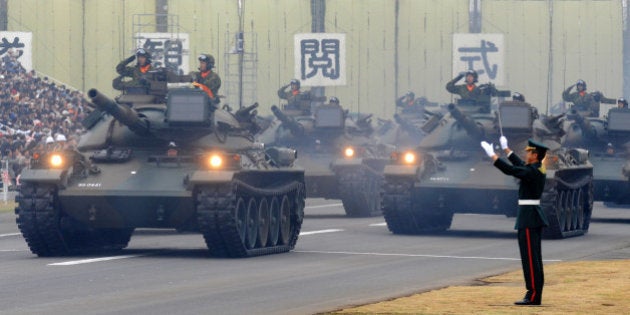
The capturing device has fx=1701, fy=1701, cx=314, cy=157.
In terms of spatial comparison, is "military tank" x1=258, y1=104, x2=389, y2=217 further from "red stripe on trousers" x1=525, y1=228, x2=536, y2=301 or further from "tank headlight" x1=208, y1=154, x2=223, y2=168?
"red stripe on trousers" x1=525, y1=228, x2=536, y2=301

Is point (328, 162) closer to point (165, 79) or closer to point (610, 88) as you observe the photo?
point (165, 79)

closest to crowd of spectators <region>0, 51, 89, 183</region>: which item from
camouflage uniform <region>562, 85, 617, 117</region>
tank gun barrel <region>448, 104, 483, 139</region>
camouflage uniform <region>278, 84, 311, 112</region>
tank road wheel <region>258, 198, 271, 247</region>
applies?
camouflage uniform <region>278, 84, 311, 112</region>

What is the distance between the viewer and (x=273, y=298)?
19047 millimetres

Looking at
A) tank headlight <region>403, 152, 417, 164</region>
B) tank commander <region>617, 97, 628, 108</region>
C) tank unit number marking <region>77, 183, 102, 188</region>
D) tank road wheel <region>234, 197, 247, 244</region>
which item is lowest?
tank road wheel <region>234, 197, 247, 244</region>

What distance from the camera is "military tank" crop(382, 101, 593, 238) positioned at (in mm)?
31250

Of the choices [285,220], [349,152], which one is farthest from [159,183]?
[349,152]

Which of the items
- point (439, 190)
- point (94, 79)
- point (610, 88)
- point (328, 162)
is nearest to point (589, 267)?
point (439, 190)

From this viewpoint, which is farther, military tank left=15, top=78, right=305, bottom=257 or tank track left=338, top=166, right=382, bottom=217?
tank track left=338, top=166, right=382, bottom=217

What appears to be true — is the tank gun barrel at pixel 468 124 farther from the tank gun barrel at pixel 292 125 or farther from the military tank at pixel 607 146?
the tank gun barrel at pixel 292 125

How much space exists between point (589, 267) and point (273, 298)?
20.6 feet

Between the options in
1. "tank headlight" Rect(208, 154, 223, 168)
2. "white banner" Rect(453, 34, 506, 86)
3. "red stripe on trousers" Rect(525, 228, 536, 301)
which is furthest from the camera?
"white banner" Rect(453, 34, 506, 86)

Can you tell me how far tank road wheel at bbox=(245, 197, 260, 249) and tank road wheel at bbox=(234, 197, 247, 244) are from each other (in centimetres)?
13

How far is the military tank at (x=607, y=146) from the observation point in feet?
128

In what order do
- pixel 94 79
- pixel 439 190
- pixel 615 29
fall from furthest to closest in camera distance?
pixel 615 29 → pixel 94 79 → pixel 439 190
